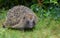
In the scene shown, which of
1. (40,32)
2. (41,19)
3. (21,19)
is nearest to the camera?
(40,32)

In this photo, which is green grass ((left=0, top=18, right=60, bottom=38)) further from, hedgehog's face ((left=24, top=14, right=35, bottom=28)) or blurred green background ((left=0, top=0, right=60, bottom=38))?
hedgehog's face ((left=24, top=14, right=35, bottom=28))

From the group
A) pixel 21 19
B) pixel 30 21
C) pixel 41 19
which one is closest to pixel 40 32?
pixel 30 21

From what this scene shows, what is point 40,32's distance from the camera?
681 cm

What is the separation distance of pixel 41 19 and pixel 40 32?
94 cm

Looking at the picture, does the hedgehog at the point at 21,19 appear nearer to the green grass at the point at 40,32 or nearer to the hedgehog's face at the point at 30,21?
the hedgehog's face at the point at 30,21

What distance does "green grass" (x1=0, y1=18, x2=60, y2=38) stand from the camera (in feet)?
21.4

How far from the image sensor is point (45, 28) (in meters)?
7.09

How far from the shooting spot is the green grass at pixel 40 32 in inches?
257

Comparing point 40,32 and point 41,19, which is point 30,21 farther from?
point 41,19

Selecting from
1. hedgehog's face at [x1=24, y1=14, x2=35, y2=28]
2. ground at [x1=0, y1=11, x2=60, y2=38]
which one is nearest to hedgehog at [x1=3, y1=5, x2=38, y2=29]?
hedgehog's face at [x1=24, y1=14, x2=35, y2=28]

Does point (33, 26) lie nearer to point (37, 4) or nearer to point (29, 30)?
point (29, 30)

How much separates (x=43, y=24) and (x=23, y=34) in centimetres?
90

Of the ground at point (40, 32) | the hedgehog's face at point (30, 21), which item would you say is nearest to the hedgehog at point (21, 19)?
A: the hedgehog's face at point (30, 21)

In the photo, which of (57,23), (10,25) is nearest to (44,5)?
(57,23)
